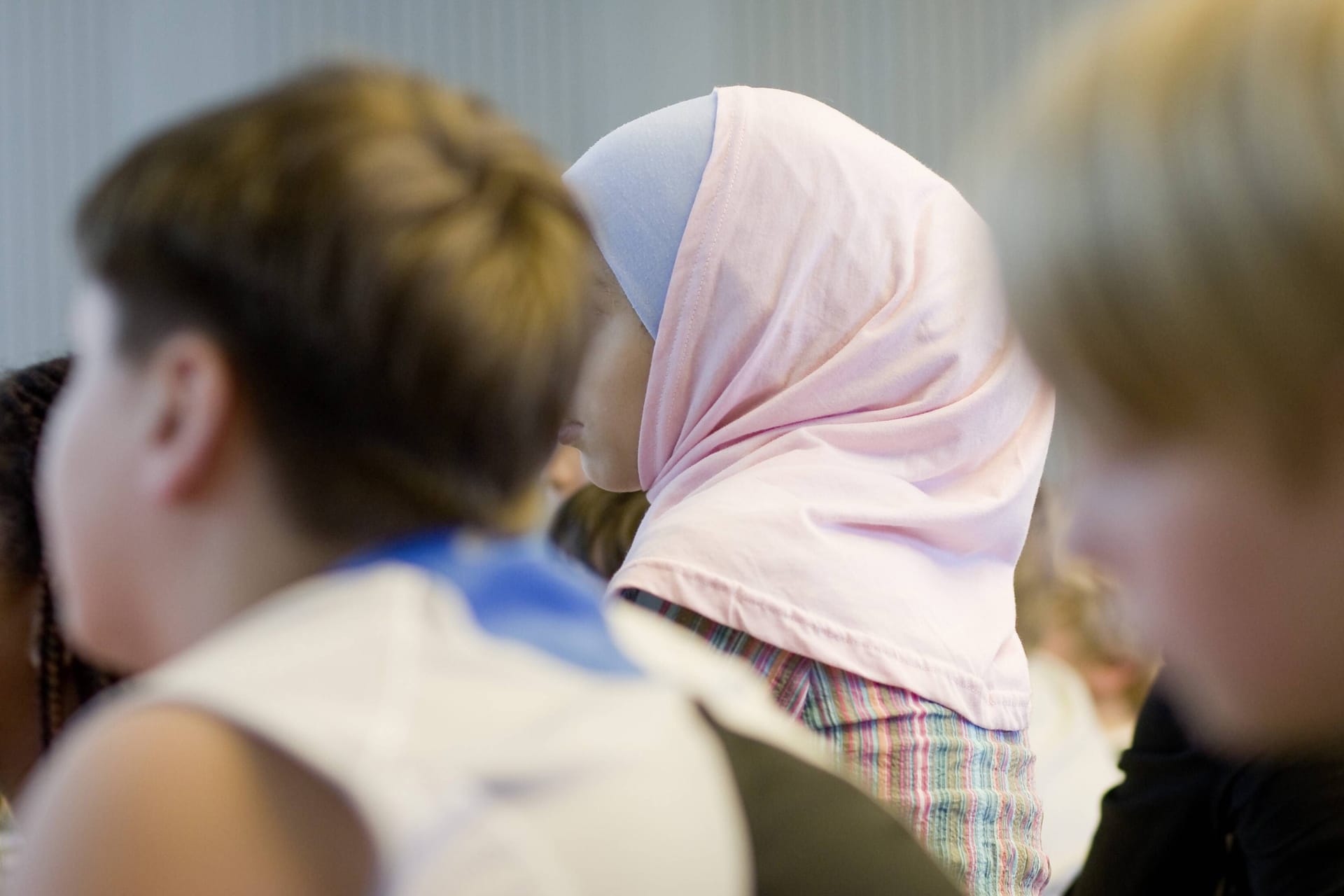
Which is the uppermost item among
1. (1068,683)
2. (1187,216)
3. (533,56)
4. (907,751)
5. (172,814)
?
(1187,216)

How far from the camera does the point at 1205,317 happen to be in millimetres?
546

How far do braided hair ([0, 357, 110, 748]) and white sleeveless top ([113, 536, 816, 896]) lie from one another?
24.5 inches

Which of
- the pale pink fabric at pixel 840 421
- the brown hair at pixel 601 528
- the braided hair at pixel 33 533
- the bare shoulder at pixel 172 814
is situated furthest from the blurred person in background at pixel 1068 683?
the bare shoulder at pixel 172 814

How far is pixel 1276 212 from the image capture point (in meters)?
0.52

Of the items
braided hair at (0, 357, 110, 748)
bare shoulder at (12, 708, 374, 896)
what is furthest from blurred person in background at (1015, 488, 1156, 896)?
bare shoulder at (12, 708, 374, 896)

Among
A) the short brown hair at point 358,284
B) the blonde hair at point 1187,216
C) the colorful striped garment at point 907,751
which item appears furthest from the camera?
the colorful striped garment at point 907,751

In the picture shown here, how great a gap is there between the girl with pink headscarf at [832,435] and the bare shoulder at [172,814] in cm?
62

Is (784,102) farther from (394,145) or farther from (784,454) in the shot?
(394,145)

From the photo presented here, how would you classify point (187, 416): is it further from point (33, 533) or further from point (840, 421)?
point (840, 421)

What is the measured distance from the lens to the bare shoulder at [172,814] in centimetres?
61

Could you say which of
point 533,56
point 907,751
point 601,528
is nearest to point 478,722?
point 907,751

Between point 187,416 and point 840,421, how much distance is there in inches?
31.7

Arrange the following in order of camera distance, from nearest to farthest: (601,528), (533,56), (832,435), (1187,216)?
(1187,216) < (832,435) < (601,528) < (533,56)

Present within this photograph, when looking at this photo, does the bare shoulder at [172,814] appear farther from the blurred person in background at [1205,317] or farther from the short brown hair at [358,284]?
the blurred person in background at [1205,317]
